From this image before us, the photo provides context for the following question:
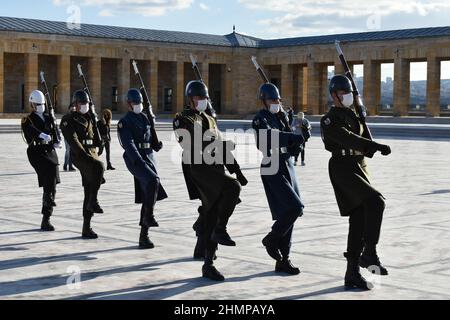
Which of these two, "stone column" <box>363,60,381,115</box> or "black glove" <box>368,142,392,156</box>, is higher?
"stone column" <box>363,60,381,115</box>

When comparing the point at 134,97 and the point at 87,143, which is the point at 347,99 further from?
the point at 87,143

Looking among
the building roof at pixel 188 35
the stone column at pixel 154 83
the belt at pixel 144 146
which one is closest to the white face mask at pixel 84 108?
the belt at pixel 144 146

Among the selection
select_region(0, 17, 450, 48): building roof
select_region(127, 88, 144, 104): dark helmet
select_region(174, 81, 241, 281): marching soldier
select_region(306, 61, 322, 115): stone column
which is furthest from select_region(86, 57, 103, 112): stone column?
select_region(174, 81, 241, 281): marching soldier

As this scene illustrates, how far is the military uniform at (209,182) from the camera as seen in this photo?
8359 mm

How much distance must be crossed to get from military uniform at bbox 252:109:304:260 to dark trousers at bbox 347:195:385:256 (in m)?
0.73

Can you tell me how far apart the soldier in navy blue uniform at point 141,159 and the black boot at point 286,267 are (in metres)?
2.03

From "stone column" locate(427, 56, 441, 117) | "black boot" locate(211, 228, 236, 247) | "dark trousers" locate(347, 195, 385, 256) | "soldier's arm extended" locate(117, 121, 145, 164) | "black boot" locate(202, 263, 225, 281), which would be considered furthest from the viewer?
"stone column" locate(427, 56, 441, 117)

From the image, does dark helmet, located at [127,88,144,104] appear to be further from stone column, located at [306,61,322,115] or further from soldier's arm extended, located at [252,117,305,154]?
stone column, located at [306,61,322,115]

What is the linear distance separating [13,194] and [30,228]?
4299 millimetres

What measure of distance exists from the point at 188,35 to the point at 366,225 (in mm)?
60406

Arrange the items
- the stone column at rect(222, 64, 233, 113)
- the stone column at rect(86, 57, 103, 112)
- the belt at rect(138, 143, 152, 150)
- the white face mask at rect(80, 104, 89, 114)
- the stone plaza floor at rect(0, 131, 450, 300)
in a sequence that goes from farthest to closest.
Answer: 1. the stone column at rect(222, 64, 233, 113)
2. the stone column at rect(86, 57, 103, 112)
3. the white face mask at rect(80, 104, 89, 114)
4. the belt at rect(138, 143, 152, 150)
5. the stone plaza floor at rect(0, 131, 450, 300)

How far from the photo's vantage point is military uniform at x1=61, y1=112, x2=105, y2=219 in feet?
35.5

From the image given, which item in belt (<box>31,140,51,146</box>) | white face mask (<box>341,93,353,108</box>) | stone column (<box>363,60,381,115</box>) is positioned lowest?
belt (<box>31,140,51,146</box>)

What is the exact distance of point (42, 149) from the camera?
454 inches
